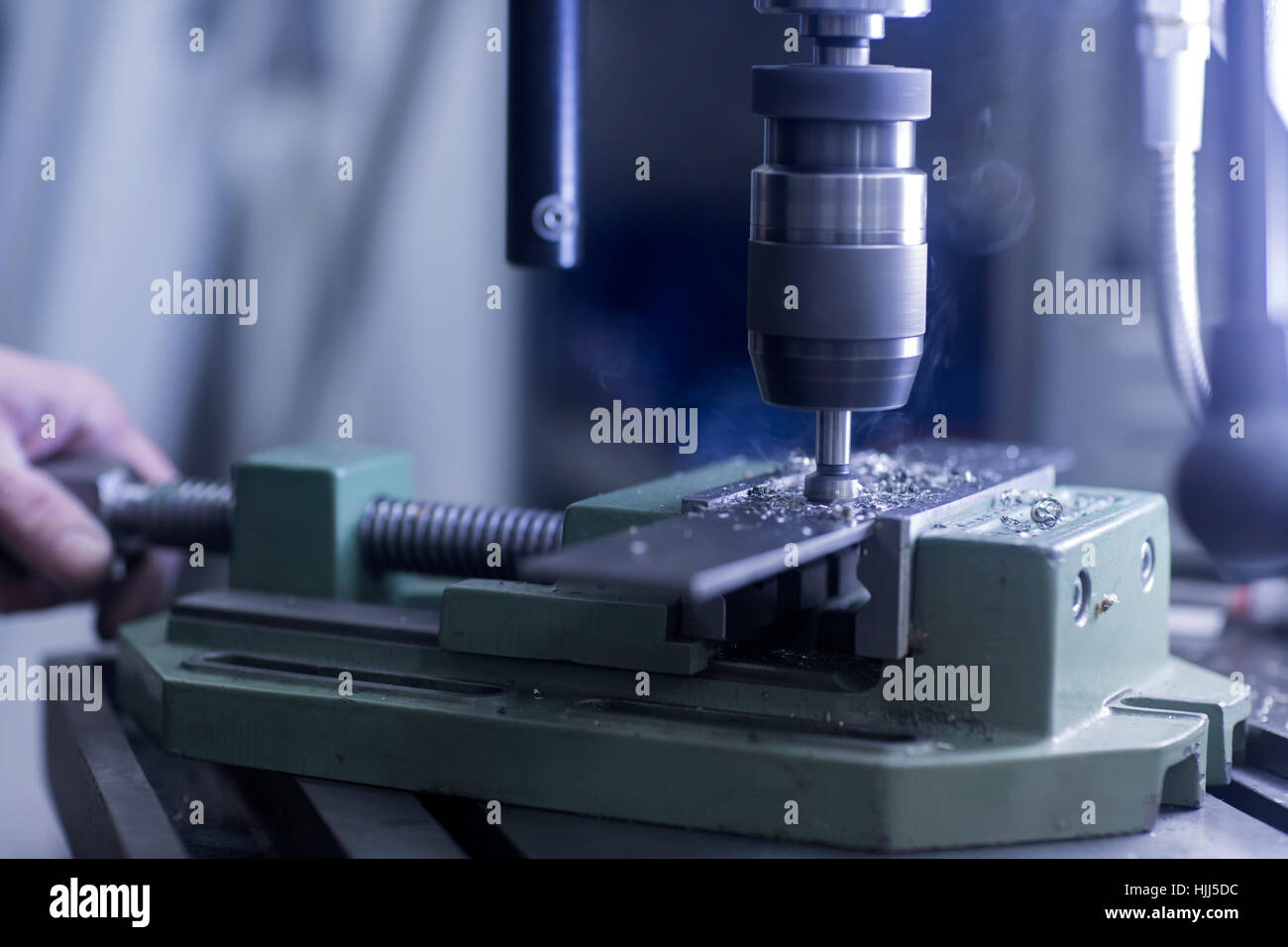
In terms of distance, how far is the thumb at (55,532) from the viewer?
1.15 meters

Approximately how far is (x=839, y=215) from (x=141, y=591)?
0.75m

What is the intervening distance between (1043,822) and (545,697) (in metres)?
0.29

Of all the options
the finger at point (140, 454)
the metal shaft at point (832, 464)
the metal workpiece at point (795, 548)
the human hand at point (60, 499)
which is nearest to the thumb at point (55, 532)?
the human hand at point (60, 499)

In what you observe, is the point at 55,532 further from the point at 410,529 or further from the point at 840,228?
the point at 840,228

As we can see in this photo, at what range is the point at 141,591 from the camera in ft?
4.04

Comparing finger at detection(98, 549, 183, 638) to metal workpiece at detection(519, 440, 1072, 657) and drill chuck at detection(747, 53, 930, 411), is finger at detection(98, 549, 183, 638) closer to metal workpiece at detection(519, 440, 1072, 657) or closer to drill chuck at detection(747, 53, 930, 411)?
metal workpiece at detection(519, 440, 1072, 657)

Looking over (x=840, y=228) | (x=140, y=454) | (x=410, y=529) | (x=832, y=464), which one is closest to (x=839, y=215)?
(x=840, y=228)

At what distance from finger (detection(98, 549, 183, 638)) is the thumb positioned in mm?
56

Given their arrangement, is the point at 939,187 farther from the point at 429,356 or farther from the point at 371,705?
the point at 429,356

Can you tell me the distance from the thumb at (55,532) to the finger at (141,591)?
0.06 m

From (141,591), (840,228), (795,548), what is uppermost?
(840,228)

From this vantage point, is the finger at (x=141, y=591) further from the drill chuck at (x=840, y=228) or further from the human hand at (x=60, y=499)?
the drill chuck at (x=840, y=228)

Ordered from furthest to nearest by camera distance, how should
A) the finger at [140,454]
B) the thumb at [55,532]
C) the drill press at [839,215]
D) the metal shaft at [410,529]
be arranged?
the finger at [140,454] → the thumb at [55,532] → the metal shaft at [410,529] → the drill press at [839,215]
